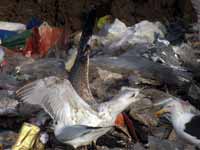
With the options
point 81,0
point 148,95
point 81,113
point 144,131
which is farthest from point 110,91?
point 81,0

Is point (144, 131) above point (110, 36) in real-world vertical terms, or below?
below

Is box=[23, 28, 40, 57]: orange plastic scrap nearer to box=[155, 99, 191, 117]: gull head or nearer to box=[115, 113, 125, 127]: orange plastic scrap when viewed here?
box=[115, 113, 125, 127]: orange plastic scrap

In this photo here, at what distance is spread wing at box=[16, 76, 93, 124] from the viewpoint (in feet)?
17.5

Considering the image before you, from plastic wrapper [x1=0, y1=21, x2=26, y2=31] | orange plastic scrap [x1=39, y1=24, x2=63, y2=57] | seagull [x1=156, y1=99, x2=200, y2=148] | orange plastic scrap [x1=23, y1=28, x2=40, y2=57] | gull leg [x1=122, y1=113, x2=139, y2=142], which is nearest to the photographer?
seagull [x1=156, y1=99, x2=200, y2=148]

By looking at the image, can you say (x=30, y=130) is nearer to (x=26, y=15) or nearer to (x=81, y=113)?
(x=81, y=113)

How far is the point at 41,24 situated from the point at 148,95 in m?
2.32

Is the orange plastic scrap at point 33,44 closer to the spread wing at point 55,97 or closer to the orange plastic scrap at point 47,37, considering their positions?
the orange plastic scrap at point 47,37

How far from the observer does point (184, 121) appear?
5.40m

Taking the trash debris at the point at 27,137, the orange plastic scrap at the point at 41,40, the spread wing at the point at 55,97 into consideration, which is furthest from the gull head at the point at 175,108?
the orange plastic scrap at the point at 41,40

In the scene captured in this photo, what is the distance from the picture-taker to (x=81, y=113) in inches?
213

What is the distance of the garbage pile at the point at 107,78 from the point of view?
5.57m

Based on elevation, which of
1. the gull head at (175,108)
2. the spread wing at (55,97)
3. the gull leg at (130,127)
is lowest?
the gull leg at (130,127)

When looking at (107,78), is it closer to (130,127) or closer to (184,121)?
(130,127)

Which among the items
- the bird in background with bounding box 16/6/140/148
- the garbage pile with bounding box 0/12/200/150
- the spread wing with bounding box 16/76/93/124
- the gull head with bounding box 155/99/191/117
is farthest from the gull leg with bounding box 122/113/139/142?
the spread wing with bounding box 16/76/93/124
